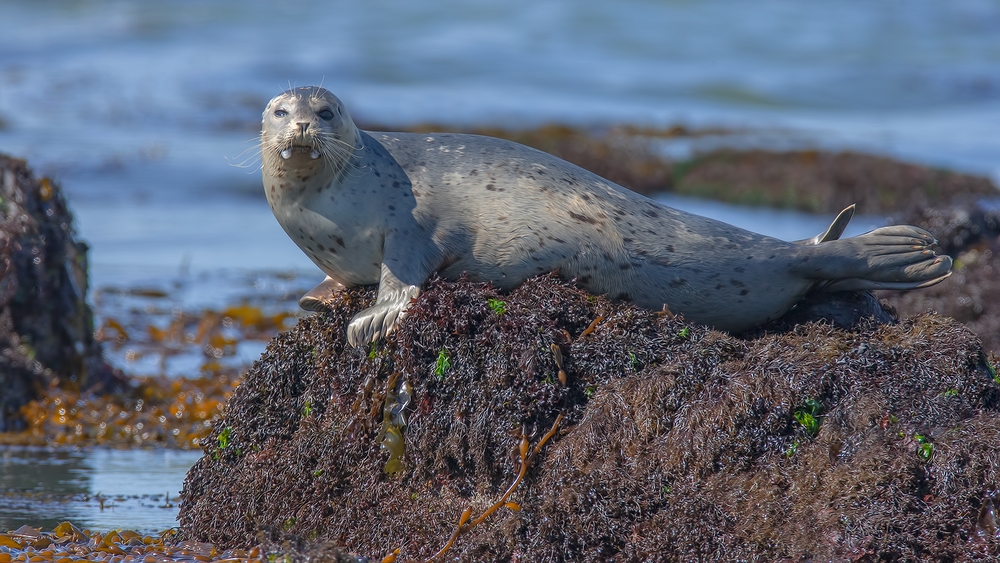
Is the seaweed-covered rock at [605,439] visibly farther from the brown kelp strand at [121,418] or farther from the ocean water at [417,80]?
the ocean water at [417,80]

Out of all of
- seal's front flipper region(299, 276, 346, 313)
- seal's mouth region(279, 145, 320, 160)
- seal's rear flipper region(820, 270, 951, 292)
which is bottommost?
seal's front flipper region(299, 276, 346, 313)

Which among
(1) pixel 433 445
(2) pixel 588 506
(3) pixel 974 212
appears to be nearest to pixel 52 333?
(1) pixel 433 445

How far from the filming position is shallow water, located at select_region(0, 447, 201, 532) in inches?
186

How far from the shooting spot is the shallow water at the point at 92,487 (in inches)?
186

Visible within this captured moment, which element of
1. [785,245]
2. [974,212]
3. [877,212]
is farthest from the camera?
[877,212]

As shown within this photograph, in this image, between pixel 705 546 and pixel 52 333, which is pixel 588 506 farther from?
pixel 52 333

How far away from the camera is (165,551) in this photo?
414cm

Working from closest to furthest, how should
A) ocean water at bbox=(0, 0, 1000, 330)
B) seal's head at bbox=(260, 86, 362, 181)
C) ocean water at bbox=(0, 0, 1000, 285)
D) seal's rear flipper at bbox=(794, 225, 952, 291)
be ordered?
1. seal's head at bbox=(260, 86, 362, 181)
2. seal's rear flipper at bbox=(794, 225, 952, 291)
3. ocean water at bbox=(0, 0, 1000, 330)
4. ocean water at bbox=(0, 0, 1000, 285)

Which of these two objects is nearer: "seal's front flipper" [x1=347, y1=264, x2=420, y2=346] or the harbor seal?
"seal's front flipper" [x1=347, y1=264, x2=420, y2=346]

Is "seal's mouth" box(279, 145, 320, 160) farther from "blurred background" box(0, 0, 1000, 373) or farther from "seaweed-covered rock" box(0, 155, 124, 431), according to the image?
"blurred background" box(0, 0, 1000, 373)

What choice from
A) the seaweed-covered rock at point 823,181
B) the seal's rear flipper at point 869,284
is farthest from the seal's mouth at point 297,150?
the seaweed-covered rock at point 823,181

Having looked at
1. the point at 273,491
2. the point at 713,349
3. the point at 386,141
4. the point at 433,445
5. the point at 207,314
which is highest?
the point at 386,141

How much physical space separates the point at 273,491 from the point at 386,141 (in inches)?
58.0

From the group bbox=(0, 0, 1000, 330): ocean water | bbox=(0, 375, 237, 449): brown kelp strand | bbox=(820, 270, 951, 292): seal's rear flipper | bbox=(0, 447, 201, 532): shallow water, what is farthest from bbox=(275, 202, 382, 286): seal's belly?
bbox=(0, 0, 1000, 330): ocean water
